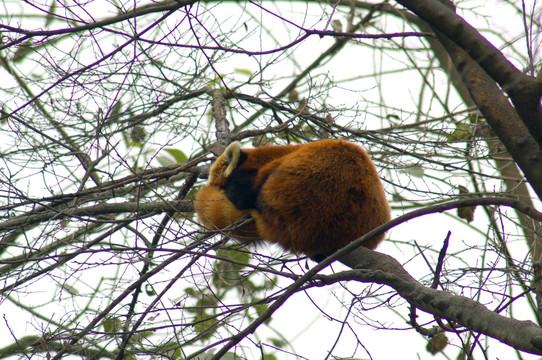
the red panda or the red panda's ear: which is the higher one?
the red panda's ear

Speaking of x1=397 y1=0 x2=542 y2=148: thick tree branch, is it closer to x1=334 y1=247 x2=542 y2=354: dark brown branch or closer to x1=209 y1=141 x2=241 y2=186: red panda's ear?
x1=334 y1=247 x2=542 y2=354: dark brown branch

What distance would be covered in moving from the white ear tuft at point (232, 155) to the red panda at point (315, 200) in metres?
0.19

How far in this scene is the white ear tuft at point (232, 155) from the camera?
12.7ft

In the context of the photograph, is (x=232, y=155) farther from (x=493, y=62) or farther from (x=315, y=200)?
(x=493, y=62)

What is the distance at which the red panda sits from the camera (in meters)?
3.38

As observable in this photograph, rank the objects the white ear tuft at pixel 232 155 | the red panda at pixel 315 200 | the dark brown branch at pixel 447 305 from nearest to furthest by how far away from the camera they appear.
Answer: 1. the dark brown branch at pixel 447 305
2. the red panda at pixel 315 200
3. the white ear tuft at pixel 232 155

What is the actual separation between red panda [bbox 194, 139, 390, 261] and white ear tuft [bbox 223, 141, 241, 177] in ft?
0.63

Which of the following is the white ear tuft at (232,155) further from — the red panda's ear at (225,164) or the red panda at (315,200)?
the red panda at (315,200)

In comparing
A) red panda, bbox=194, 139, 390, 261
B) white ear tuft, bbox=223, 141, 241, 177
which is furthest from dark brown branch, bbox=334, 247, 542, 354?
white ear tuft, bbox=223, 141, 241, 177

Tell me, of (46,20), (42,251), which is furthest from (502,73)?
(46,20)

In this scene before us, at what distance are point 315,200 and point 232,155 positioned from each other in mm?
812

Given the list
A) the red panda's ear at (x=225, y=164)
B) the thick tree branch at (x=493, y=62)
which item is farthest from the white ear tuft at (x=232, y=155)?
the thick tree branch at (x=493, y=62)

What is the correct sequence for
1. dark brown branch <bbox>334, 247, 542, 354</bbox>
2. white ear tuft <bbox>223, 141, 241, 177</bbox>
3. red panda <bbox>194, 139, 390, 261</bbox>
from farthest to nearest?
white ear tuft <bbox>223, 141, 241, 177</bbox>, red panda <bbox>194, 139, 390, 261</bbox>, dark brown branch <bbox>334, 247, 542, 354</bbox>

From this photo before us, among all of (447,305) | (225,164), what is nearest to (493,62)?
(447,305)
